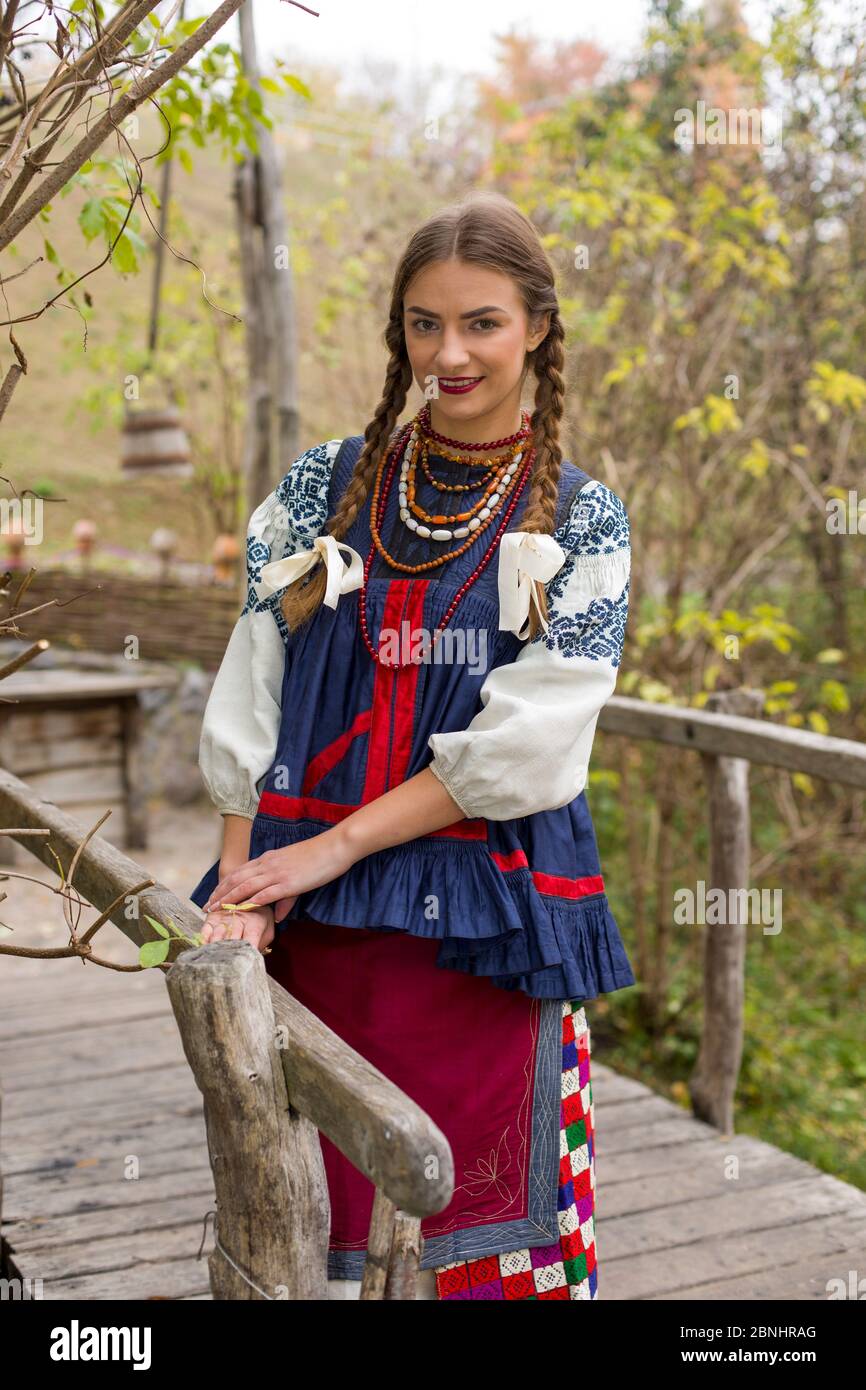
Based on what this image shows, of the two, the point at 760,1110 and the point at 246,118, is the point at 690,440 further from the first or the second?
the point at 246,118

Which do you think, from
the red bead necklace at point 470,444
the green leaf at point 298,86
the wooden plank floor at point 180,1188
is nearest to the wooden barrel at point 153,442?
the wooden plank floor at point 180,1188

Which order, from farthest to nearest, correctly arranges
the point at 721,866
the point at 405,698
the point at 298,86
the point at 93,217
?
1. the point at 721,866
2. the point at 298,86
3. the point at 93,217
4. the point at 405,698

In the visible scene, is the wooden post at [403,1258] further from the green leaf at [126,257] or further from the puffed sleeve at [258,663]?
the green leaf at [126,257]

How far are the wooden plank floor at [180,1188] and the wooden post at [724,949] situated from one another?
11cm

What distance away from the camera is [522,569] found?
1735 mm

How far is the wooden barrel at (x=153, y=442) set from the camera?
754cm

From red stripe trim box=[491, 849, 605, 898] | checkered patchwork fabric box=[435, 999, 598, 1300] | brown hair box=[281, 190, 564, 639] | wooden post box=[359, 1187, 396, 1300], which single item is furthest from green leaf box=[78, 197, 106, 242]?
wooden post box=[359, 1187, 396, 1300]

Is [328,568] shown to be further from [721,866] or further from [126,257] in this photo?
[721,866]

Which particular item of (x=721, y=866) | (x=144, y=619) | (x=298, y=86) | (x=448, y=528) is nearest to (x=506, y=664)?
(x=448, y=528)

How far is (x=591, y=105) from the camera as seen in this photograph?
22.8 feet

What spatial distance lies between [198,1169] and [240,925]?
1542 millimetres

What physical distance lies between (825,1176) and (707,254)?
13.3 ft
